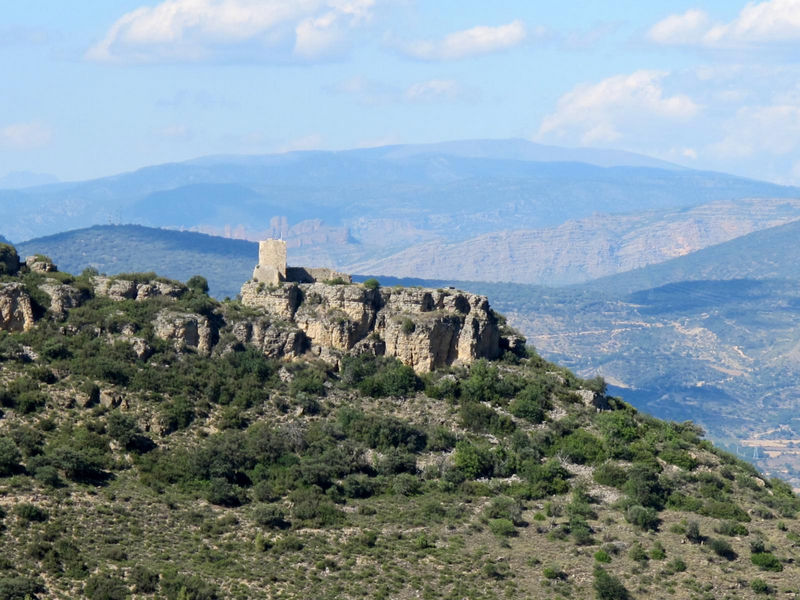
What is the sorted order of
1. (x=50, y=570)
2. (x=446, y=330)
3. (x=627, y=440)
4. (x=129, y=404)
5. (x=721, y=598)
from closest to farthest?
(x=50, y=570) < (x=721, y=598) < (x=129, y=404) < (x=627, y=440) < (x=446, y=330)

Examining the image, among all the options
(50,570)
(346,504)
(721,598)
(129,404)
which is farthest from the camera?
(129,404)

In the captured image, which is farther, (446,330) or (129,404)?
(446,330)

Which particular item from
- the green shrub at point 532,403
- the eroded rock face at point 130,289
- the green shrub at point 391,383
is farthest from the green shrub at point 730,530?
the eroded rock face at point 130,289

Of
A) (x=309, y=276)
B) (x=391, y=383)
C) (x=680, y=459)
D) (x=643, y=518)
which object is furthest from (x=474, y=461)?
(x=309, y=276)

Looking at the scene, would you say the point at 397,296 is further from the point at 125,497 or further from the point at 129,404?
the point at 125,497

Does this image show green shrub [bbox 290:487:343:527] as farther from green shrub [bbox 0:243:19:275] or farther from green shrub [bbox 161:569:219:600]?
green shrub [bbox 0:243:19:275]

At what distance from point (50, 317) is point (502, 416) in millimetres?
19695

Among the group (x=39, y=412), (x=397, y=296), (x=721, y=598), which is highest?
(x=397, y=296)

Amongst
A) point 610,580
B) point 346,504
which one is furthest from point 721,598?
point 346,504

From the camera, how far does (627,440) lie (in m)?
61.8

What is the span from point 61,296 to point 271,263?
1092 cm

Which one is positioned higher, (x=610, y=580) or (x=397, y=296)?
(x=397, y=296)

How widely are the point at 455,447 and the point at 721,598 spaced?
48.1 feet

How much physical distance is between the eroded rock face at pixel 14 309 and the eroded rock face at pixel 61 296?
136 centimetres
